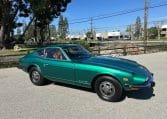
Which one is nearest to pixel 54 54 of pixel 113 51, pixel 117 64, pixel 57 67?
pixel 57 67

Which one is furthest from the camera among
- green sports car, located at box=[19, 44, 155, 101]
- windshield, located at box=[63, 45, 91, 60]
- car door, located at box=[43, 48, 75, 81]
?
windshield, located at box=[63, 45, 91, 60]

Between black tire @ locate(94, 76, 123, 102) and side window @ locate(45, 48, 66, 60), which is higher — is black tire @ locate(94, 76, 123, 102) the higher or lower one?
the lower one

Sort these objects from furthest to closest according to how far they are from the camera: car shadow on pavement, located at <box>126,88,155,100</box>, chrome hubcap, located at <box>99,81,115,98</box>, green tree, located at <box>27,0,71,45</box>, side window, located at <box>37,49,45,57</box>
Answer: green tree, located at <box>27,0,71,45</box> → side window, located at <box>37,49,45,57</box> → car shadow on pavement, located at <box>126,88,155,100</box> → chrome hubcap, located at <box>99,81,115,98</box>

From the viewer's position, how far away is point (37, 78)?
376 inches

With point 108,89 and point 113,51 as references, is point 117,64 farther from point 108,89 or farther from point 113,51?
point 113,51

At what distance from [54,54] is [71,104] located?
88.2 inches

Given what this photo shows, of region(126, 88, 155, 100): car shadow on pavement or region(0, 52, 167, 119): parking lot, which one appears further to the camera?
region(126, 88, 155, 100): car shadow on pavement

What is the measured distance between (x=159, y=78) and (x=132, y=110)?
4622 mm

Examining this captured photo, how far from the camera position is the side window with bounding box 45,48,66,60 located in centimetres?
864

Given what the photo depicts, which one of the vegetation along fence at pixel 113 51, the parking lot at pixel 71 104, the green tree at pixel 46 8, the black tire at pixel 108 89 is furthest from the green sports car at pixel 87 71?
the green tree at pixel 46 8

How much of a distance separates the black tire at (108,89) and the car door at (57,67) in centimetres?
93

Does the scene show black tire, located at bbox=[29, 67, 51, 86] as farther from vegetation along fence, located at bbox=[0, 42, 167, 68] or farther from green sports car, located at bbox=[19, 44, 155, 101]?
vegetation along fence, located at bbox=[0, 42, 167, 68]

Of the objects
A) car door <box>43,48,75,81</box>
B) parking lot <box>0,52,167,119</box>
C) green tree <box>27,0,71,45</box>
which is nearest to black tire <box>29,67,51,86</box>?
parking lot <box>0,52,167,119</box>

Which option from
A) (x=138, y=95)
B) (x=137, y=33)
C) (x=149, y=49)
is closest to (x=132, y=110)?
(x=138, y=95)
